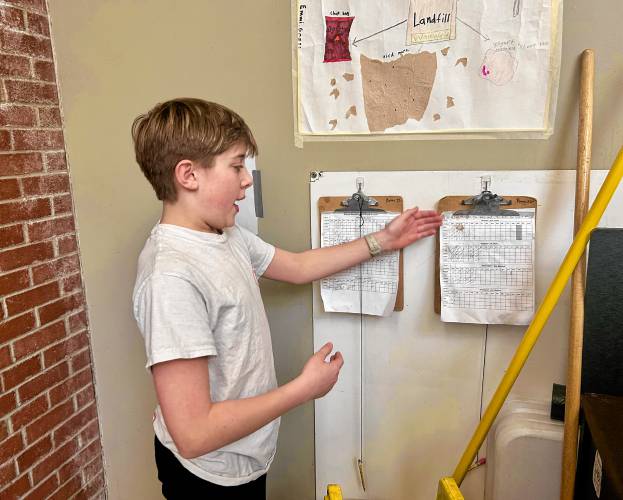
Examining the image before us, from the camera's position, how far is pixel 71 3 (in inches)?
58.0

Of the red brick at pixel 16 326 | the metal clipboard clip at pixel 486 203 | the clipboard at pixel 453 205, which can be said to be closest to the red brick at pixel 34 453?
the red brick at pixel 16 326

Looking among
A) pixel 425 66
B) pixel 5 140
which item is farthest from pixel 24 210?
pixel 425 66

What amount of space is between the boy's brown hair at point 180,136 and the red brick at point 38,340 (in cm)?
72

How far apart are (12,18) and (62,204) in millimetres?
530

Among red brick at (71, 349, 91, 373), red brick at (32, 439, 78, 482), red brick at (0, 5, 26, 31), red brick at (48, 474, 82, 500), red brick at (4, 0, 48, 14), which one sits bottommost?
red brick at (48, 474, 82, 500)

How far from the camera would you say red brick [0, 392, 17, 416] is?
137 centimetres

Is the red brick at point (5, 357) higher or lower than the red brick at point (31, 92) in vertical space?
lower

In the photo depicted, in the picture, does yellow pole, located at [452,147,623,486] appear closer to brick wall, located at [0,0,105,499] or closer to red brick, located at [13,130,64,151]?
brick wall, located at [0,0,105,499]

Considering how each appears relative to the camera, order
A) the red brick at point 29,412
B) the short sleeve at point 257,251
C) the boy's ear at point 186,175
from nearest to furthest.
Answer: the boy's ear at point 186,175, the short sleeve at point 257,251, the red brick at point 29,412

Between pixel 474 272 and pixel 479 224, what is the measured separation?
0.41 ft

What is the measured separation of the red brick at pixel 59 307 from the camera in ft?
4.96

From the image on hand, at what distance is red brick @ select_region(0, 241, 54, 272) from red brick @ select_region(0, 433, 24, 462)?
0.47m

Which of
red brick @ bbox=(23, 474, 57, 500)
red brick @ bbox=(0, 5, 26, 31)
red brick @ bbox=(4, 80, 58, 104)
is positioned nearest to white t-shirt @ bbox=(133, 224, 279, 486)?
red brick @ bbox=(23, 474, 57, 500)

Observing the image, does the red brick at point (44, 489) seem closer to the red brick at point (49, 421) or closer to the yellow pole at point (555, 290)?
the red brick at point (49, 421)
